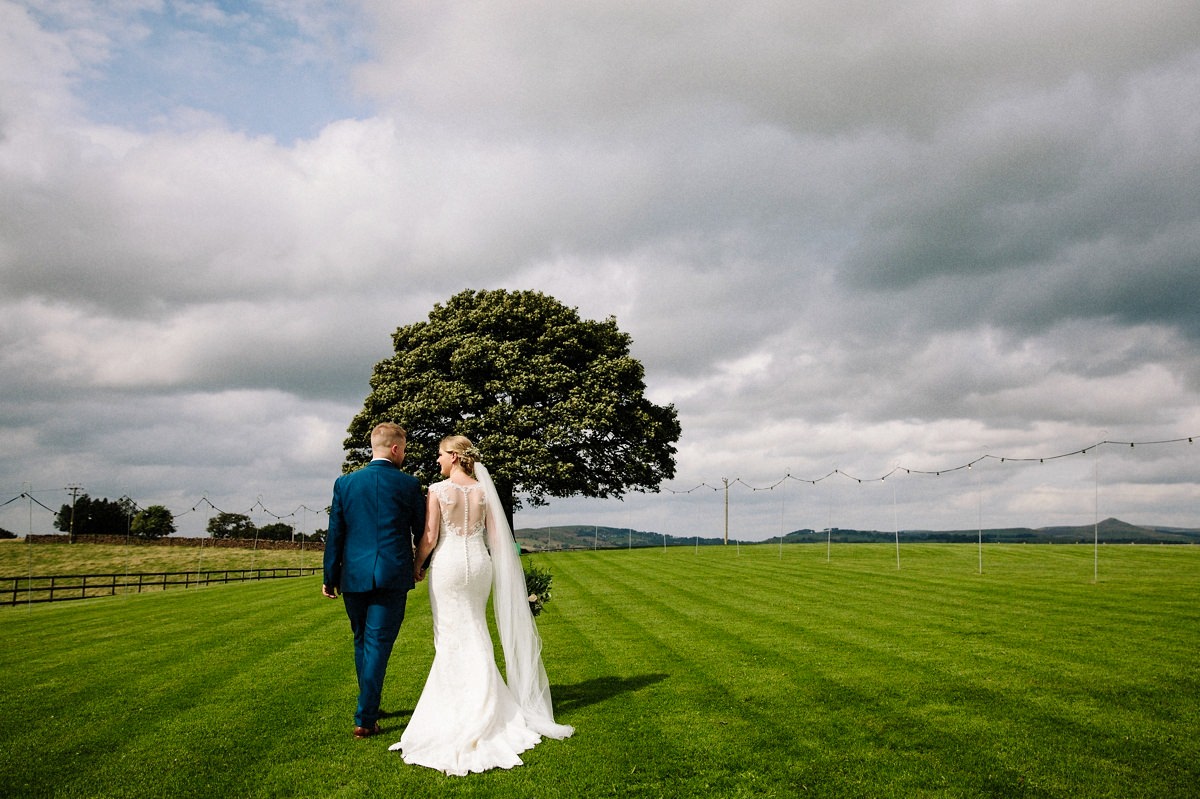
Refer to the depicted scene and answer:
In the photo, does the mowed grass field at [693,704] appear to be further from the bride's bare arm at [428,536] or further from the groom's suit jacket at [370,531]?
the bride's bare arm at [428,536]

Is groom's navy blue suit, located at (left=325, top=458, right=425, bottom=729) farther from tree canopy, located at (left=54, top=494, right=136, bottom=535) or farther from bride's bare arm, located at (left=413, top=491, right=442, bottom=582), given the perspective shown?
tree canopy, located at (left=54, top=494, right=136, bottom=535)

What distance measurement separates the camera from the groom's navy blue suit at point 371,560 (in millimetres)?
7145

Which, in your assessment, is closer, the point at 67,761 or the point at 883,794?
the point at 883,794

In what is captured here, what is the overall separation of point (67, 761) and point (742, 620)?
11.9 m

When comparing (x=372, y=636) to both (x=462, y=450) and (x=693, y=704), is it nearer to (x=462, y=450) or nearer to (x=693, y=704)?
(x=462, y=450)

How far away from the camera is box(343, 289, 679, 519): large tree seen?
2994 cm

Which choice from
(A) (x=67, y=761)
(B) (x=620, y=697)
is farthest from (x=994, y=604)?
(A) (x=67, y=761)

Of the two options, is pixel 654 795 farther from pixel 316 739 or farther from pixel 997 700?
pixel 997 700

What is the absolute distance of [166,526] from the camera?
103m

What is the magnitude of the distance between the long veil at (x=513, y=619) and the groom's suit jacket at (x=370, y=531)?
40.8 inches

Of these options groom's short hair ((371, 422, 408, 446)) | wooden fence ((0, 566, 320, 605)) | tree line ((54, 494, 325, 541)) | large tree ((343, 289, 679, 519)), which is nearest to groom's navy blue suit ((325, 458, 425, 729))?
groom's short hair ((371, 422, 408, 446))

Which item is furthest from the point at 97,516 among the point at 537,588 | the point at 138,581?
the point at 537,588

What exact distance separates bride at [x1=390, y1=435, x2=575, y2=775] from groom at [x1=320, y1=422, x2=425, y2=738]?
409 mm

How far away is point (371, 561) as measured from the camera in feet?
23.5
